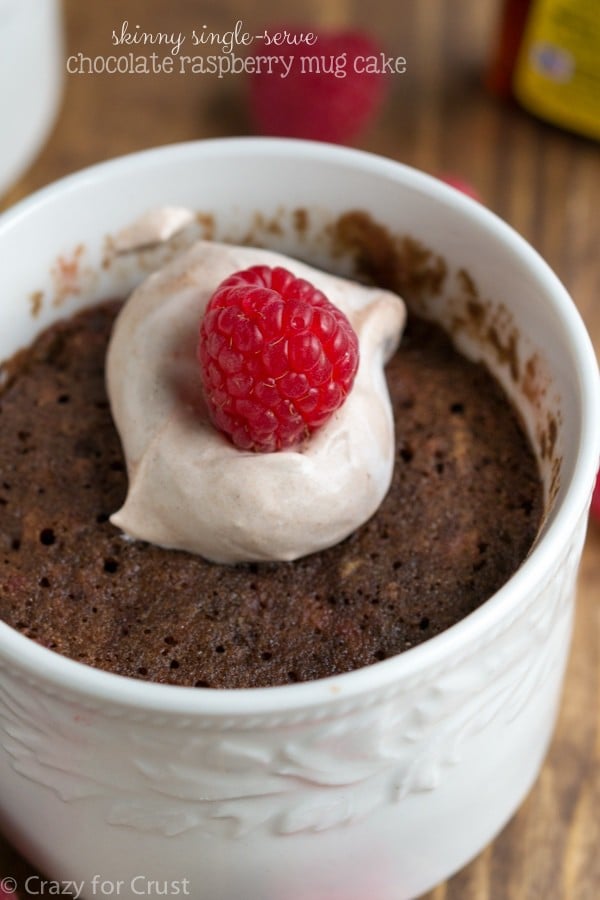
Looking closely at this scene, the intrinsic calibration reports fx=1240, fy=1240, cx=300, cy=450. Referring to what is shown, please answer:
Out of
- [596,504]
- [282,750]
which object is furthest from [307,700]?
[596,504]

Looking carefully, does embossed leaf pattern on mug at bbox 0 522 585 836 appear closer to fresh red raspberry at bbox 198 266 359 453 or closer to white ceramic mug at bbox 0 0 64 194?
fresh red raspberry at bbox 198 266 359 453

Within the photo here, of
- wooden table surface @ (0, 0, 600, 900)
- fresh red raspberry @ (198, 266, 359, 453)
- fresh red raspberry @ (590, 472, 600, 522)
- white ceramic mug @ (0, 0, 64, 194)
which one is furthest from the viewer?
wooden table surface @ (0, 0, 600, 900)

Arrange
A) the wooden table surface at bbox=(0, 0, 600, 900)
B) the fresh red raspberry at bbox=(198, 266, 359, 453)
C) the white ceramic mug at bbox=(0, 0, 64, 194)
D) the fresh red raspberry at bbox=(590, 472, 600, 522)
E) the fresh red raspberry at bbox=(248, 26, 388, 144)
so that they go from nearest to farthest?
the fresh red raspberry at bbox=(198, 266, 359, 453), the fresh red raspberry at bbox=(590, 472, 600, 522), the white ceramic mug at bbox=(0, 0, 64, 194), the fresh red raspberry at bbox=(248, 26, 388, 144), the wooden table surface at bbox=(0, 0, 600, 900)

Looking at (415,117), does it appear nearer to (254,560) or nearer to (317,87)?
(317,87)

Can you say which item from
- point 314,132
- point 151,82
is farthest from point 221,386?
point 151,82

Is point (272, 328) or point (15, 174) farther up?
point (272, 328)

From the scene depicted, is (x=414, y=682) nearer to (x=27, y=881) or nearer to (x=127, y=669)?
(x=127, y=669)

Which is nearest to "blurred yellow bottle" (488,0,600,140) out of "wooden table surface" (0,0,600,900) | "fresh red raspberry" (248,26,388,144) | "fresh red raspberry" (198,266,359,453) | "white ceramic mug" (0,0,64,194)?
"wooden table surface" (0,0,600,900)
